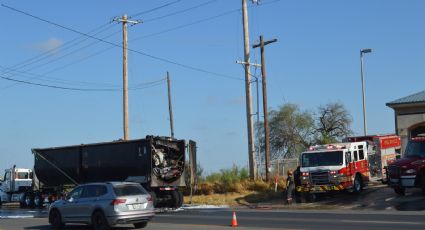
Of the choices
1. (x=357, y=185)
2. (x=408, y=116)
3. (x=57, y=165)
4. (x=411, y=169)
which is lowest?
(x=357, y=185)

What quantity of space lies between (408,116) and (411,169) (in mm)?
12999

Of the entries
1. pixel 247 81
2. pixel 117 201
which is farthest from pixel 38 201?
pixel 117 201

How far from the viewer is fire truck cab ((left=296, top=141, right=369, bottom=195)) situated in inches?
1186

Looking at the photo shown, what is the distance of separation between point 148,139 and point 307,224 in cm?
1284

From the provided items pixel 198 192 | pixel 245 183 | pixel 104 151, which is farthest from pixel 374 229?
pixel 198 192

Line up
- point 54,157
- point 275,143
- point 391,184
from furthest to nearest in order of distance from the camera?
point 275,143 → point 54,157 → point 391,184

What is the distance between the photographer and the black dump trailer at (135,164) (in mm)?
29891

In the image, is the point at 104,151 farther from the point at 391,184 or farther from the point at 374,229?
the point at 374,229

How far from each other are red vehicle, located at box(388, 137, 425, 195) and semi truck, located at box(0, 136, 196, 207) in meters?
10.2

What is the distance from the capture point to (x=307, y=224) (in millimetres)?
18703

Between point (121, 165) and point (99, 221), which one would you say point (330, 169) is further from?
point (99, 221)

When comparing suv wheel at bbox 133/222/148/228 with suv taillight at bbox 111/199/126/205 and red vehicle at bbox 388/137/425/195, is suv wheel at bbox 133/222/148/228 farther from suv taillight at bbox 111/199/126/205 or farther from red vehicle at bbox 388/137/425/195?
red vehicle at bbox 388/137/425/195

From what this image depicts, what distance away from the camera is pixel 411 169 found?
88.7 feet

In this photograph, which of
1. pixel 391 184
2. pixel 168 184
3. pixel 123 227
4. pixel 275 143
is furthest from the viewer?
pixel 275 143
